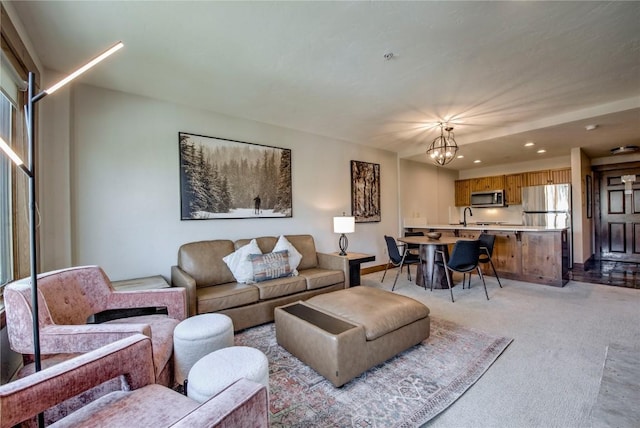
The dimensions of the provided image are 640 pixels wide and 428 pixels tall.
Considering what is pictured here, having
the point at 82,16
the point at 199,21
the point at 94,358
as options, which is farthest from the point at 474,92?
the point at 94,358

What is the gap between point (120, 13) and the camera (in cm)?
183

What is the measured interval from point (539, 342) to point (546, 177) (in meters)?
5.32

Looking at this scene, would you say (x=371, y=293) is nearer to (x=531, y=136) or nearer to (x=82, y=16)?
(x=82, y=16)

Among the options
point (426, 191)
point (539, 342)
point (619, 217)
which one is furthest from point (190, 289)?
point (619, 217)

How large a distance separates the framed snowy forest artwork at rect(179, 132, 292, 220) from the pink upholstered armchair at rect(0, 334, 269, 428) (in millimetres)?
2310

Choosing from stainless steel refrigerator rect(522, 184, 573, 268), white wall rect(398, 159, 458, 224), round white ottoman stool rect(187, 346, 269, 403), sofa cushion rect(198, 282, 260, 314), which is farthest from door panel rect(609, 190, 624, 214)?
round white ottoman stool rect(187, 346, 269, 403)

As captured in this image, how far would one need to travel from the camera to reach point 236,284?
120 inches

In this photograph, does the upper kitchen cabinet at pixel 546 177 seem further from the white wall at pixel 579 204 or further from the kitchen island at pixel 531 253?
the kitchen island at pixel 531 253

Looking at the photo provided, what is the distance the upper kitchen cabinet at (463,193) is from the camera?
7.49 m

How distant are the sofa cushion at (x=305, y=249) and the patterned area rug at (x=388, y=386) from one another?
1.43 meters

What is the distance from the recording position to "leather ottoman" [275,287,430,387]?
1819mm

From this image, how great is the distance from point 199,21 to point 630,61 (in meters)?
3.75

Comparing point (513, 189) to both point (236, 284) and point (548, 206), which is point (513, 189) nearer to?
point (548, 206)

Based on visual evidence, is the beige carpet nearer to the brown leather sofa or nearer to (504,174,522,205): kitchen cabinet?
the brown leather sofa
